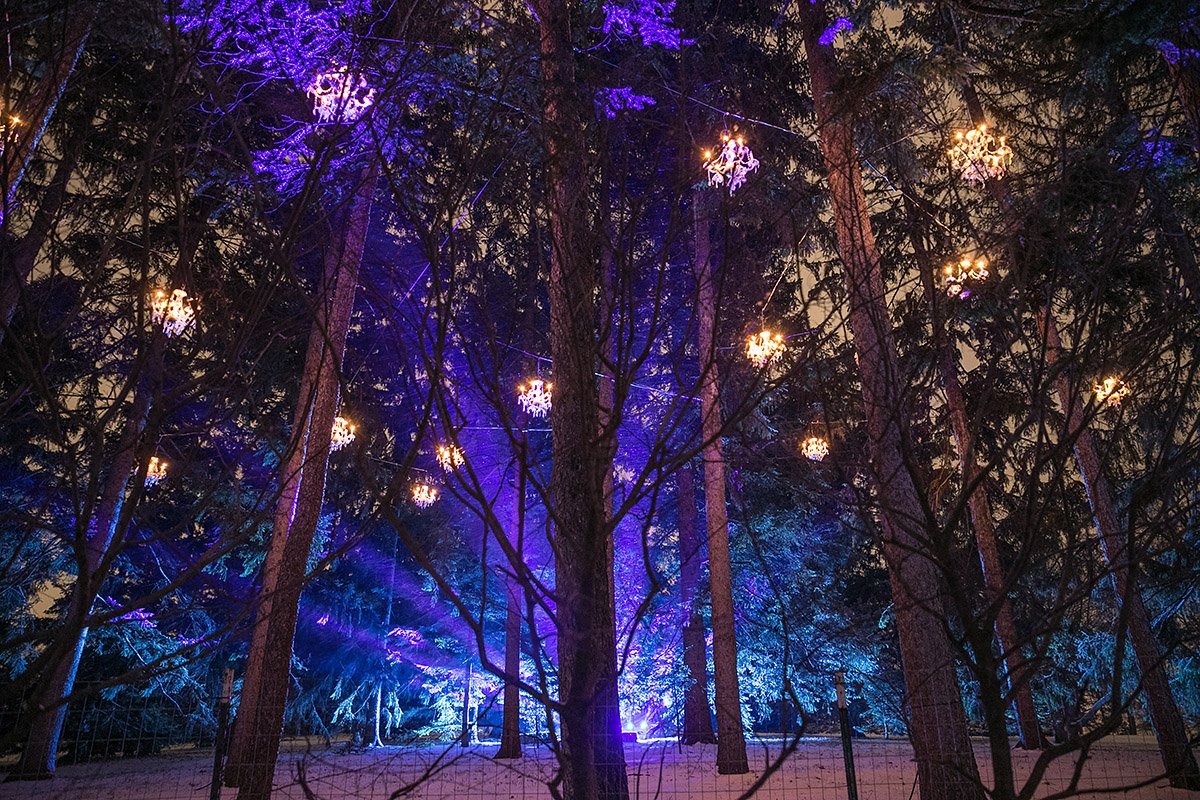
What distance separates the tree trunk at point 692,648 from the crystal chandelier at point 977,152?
348 inches

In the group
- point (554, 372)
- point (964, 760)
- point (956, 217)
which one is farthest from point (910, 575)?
point (956, 217)

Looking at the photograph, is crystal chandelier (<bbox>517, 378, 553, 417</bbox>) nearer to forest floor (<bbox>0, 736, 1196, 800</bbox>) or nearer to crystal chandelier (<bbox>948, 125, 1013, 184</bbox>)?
forest floor (<bbox>0, 736, 1196, 800</bbox>)

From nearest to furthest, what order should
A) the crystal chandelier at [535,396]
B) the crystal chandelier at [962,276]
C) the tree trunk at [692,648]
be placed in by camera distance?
the crystal chandelier at [962,276], the crystal chandelier at [535,396], the tree trunk at [692,648]

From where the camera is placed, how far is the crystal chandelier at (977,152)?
7762 millimetres

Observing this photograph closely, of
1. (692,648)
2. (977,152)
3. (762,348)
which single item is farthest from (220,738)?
(692,648)

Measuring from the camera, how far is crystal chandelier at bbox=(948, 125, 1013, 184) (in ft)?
25.5

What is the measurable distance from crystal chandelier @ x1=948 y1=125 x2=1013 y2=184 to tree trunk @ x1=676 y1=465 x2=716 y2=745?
8831 mm

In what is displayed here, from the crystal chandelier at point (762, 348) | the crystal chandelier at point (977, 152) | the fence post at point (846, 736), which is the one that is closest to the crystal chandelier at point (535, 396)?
the crystal chandelier at point (762, 348)

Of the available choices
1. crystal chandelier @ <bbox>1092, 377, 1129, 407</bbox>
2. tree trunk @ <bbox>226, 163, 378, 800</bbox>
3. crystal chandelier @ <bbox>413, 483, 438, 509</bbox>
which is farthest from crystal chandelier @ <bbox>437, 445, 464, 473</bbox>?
crystal chandelier @ <bbox>413, 483, 438, 509</bbox>

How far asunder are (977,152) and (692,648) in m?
10.8

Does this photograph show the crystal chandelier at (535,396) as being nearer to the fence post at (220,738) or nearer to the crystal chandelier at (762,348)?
the crystal chandelier at (762,348)

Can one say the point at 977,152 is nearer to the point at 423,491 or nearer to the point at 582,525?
the point at 582,525

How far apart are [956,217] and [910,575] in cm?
451

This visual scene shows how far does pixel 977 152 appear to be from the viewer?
788 centimetres
